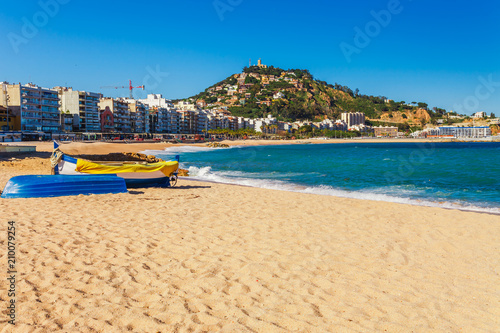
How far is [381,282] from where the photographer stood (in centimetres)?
548

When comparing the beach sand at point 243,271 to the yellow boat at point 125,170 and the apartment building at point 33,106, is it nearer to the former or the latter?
the yellow boat at point 125,170

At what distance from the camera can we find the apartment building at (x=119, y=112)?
107812 millimetres

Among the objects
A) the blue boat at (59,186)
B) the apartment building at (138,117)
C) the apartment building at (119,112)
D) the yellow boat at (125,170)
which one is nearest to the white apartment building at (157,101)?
the apartment building at (138,117)

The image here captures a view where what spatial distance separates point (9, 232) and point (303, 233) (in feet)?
20.9

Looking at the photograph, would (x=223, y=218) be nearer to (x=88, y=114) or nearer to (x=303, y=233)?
(x=303, y=233)

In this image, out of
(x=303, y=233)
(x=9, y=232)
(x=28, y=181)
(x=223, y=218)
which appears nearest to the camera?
(x=9, y=232)

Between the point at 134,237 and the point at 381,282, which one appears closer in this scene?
the point at 381,282

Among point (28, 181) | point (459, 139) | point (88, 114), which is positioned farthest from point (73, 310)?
point (459, 139)

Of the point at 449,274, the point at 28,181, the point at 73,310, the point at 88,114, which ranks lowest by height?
the point at 449,274

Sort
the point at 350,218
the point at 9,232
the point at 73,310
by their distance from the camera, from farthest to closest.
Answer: the point at 350,218 → the point at 9,232 → the point at 73,310

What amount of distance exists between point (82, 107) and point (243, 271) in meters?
105

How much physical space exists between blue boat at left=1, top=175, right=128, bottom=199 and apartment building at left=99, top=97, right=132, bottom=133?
338 feet

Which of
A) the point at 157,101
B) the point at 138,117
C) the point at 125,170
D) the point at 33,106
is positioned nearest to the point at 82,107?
the point at 33,106

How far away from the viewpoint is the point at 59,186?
11555mm
